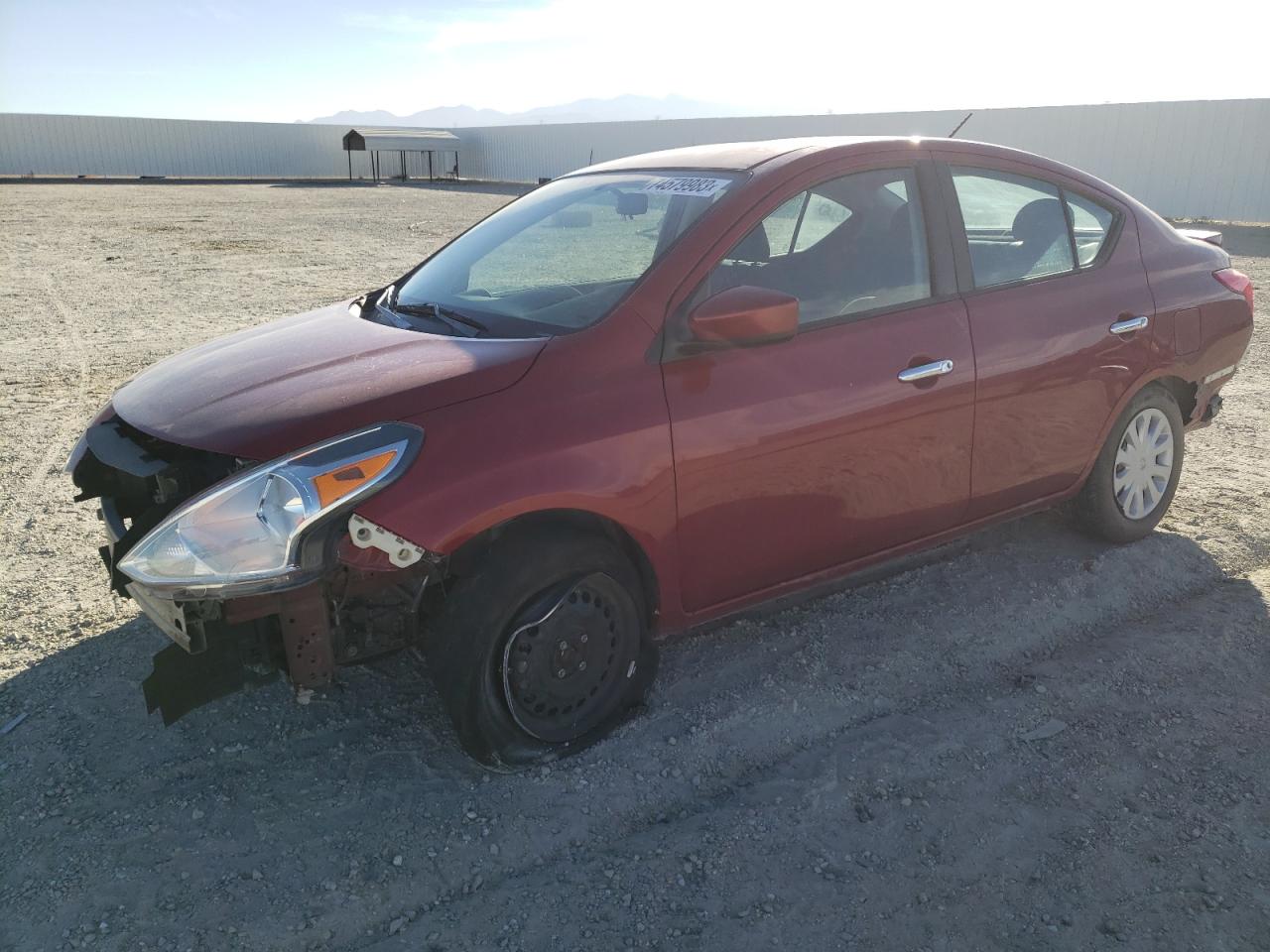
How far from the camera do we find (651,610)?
3.27 meters

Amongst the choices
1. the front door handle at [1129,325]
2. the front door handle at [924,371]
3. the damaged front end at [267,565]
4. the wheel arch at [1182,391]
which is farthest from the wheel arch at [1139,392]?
the damaged front end at [267,565]

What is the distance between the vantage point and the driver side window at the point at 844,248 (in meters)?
3.45

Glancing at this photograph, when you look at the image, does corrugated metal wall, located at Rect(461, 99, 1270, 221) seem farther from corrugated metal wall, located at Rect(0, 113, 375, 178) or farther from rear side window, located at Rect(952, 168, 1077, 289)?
corrugated metal wall, located at Rect(0, 113, 375, 178)

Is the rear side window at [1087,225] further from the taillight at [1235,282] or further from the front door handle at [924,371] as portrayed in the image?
the front door handle at [924,371]

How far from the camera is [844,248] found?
3652mm

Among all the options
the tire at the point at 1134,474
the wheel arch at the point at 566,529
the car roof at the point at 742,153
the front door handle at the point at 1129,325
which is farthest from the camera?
the tire at the point at 1134,474

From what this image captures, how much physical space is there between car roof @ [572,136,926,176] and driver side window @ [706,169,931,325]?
0.51ft

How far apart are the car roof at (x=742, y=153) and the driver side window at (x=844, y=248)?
0.15 m

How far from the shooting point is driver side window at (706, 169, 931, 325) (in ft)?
11.3

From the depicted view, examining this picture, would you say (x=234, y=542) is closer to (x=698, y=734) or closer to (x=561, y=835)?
(x=561, y=835)

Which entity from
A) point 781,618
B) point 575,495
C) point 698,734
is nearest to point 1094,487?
point 781,618

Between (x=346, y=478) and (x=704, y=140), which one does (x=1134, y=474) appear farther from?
(x=704, y=140)

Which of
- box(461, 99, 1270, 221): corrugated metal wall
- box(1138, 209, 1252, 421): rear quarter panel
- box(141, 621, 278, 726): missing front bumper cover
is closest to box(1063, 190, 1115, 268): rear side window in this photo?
box(1138, 209, 1252, 421): rear quarter panel

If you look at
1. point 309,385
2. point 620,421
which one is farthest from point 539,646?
point 309,385
